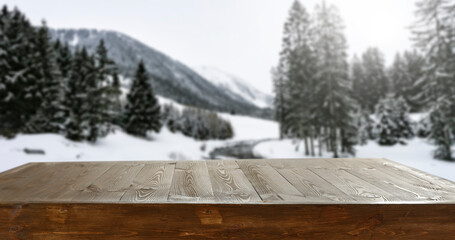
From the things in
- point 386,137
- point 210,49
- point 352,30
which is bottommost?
point 386,137

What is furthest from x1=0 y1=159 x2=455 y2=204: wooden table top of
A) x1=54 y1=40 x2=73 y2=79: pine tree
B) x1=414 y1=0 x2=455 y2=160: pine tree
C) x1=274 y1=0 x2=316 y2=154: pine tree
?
x1=54 y1=40 x2=73 y2=79: pine tree

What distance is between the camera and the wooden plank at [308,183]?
1.39 m

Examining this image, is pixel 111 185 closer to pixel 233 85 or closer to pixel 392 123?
pixel 392 123

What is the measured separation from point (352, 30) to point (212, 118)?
64.6 feet

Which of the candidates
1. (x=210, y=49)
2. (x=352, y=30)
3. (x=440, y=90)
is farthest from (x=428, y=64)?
(x=210, y=49)

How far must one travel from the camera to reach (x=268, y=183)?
1689 millimetres

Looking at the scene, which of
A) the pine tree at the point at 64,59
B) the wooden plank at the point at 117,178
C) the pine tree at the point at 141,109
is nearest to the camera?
the wooden plank at the point at 117,178

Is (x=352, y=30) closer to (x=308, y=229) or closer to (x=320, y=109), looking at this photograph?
(x=320, y=109)

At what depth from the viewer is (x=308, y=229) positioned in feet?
4.19

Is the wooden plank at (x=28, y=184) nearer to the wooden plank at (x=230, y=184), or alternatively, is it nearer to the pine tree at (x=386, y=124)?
the wooden plank at (x=230, y=184)

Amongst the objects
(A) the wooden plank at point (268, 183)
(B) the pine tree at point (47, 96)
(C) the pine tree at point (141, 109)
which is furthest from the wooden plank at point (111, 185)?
(C) the pine tree at point (141, 109)

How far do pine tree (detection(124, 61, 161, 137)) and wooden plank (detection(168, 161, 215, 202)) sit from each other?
21469 mm

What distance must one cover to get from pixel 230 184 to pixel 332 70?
15177 millimetres

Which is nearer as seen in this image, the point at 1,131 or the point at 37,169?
the point at 37,169
